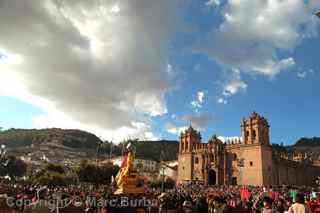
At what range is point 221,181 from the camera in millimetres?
55375

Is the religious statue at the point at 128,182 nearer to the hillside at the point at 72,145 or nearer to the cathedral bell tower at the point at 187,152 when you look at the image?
Result: the cathedral bell tower at the point at 187,152

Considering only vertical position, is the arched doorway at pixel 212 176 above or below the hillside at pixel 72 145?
below

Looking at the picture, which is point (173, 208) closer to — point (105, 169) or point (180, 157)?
point (105, 169)

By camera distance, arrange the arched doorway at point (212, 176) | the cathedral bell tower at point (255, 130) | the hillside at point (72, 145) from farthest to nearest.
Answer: the hillside at point (72, 145) < the arched doorway at point (212, 176) < the cathedral bell tower at point (255, 130)

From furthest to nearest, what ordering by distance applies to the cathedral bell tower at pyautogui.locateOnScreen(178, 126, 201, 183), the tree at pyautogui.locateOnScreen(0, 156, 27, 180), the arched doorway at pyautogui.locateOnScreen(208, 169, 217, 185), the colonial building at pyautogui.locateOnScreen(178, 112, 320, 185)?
1. the tree at pyautogui.locateOnScreen(0, 156, 27, 180)
2. the cathedral bell tower at pyautogui.locateOnScreen(178, 126, 201, 183)
3. the arched doorway at pyautogui.locateOnScreen(208, 169, 217, 185)
4. the colonial building at pyautogui.locateOnScreen(178, 112, 320, 185)

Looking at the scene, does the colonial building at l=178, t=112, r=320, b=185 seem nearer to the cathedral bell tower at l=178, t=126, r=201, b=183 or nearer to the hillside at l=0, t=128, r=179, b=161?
the cathedral bell tower at l=178, t=126, r=201, b=183

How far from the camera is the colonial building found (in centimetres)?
5131

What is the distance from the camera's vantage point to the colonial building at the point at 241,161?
168 feet

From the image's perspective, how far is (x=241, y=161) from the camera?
175 ft

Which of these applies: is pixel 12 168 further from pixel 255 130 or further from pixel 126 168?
pixel 126 168

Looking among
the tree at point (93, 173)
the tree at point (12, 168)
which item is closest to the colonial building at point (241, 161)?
the tree at point (93, 173)

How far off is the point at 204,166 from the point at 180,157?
7318 mm

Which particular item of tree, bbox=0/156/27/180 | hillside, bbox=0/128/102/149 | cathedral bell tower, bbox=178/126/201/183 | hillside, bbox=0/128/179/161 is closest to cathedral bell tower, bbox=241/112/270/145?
cathedral bell tower, bbox=178/126/201/183

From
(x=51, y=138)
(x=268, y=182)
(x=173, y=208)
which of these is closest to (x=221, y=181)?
(x=268, y=182)
